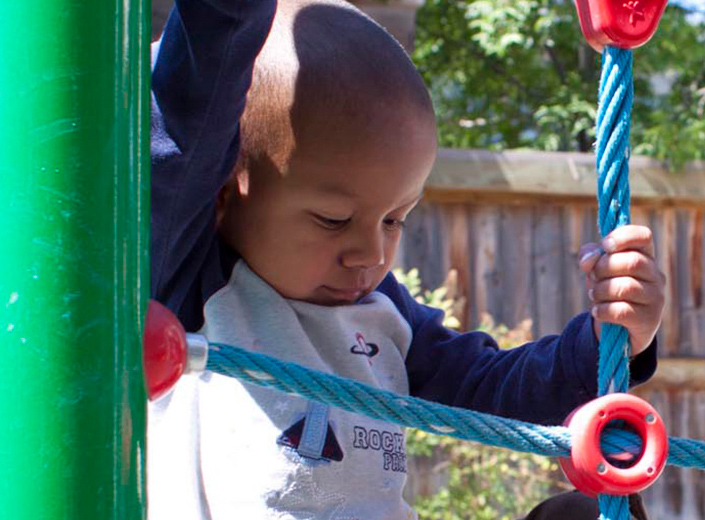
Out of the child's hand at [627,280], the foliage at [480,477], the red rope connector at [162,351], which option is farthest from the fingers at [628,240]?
the foliage at [480,477]

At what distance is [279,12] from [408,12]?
1.91 metres

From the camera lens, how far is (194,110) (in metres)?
1.12

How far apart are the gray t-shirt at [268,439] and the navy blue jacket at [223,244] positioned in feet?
0.20

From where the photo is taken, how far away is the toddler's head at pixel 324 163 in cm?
131

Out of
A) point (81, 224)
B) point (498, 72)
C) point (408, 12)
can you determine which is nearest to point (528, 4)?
point (498, 72)

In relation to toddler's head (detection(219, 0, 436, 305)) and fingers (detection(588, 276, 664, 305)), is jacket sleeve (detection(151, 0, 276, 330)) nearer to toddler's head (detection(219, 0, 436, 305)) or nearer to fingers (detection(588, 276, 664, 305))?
toddler's head (detection(219, 0, 436, 305))

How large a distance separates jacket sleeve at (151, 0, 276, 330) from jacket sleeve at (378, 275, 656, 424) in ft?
1.23

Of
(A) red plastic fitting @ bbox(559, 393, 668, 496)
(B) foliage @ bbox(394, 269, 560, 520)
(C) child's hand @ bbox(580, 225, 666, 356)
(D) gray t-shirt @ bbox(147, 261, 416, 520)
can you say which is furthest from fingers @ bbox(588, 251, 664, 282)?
(B) foliage @ bbox(394, 269, 560, 520)

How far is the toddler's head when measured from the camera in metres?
1.31

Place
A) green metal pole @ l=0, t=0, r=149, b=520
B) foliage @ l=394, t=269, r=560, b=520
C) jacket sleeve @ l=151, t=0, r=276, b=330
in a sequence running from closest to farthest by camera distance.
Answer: green metal pole @ l=0, t=0, r=149, b=520
jacket sleeve @ l=151, t=0, r=276, b=330
foliage @ l=394, t=269, r=560, b=520

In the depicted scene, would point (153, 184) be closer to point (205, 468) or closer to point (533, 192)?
point (205, 468)

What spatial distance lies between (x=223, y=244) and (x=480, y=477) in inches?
104

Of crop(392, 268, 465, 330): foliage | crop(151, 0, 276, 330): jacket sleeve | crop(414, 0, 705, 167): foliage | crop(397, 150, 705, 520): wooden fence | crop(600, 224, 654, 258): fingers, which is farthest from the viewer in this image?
crop(414, 0, 705, 167): foliage

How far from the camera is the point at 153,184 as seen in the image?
117 centimetres
